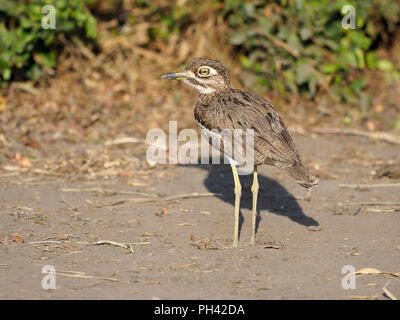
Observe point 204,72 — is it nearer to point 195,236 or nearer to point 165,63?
point 195,236

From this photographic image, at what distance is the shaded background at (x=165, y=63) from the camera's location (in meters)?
7.98

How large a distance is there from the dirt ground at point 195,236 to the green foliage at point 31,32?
2.17 meters

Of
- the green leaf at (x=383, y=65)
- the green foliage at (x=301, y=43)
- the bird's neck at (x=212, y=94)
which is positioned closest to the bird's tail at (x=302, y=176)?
the bird's neck at (x=212, y=94)

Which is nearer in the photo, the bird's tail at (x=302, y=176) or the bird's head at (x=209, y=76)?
the bird's tail at (x=302, y=176)

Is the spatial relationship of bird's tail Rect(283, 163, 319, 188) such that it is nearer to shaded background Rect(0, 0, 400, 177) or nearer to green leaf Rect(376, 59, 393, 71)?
shaded background Rect(0, 0, 400, 177)

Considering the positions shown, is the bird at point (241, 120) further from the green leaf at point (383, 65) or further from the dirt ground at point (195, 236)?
the green leaf at point (383, 65)

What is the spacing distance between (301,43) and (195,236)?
4.33 meters

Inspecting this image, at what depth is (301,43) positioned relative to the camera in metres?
8.55

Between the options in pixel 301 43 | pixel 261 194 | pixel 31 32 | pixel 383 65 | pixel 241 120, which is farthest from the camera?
pixel 383 65

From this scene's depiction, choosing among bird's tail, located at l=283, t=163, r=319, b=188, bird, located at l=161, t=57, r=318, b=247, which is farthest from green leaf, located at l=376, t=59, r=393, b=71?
bird's tail, located at l=283, t=163, r=319, b=188

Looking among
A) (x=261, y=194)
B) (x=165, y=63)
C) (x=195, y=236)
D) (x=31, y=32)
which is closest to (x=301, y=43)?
(x=165, y=63)

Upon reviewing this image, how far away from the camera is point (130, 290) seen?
404 centimetres
